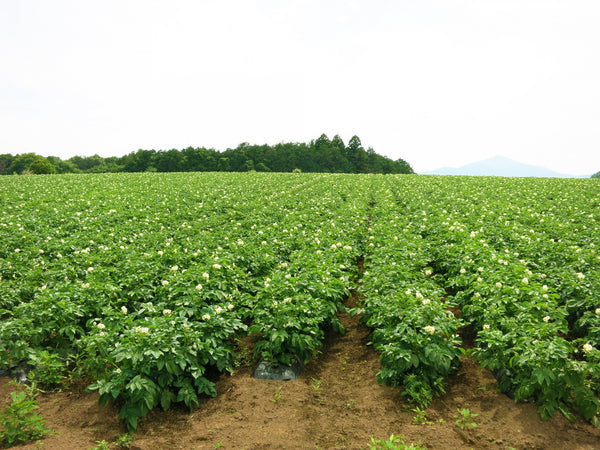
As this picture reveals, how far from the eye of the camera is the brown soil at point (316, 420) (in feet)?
12.4

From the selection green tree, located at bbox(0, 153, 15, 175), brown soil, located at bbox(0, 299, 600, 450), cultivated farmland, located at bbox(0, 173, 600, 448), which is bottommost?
brown soil, located at bbox(0, 299, 600, 450)

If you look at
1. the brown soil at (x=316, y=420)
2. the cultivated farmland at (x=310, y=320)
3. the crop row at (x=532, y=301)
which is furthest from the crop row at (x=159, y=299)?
the crop row at (x=532, y=301)

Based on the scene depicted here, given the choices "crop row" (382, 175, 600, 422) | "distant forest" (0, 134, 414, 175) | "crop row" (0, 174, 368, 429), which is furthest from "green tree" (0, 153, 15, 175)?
"crop row" (382, 175, 600, 422)

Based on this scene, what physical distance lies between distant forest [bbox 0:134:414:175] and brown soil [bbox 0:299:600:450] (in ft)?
231

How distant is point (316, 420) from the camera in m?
4.29

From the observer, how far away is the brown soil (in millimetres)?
3791

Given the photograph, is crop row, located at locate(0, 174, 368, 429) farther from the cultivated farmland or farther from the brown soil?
the brown soil

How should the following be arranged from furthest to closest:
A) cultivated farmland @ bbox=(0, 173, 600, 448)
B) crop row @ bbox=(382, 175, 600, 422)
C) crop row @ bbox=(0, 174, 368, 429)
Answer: crop row @ bbox=(0, 174, 368, 429) < cultivated farmland @ bbox=(0, 173, 600, 448) < crop row @ bbox=(382, 175, 600, 422)

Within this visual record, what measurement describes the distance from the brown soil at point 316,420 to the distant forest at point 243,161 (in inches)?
2769

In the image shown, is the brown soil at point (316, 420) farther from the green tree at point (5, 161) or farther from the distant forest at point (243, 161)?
the green tree at point (5, 161)

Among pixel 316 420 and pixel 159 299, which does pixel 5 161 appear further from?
pixel 316 420

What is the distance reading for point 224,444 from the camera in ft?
12.7

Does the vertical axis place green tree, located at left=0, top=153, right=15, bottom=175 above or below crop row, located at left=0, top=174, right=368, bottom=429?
above

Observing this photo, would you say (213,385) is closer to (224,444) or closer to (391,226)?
(224,444)
